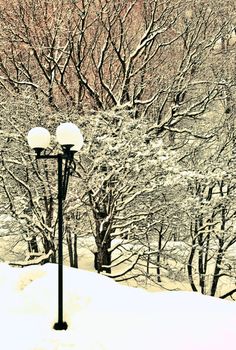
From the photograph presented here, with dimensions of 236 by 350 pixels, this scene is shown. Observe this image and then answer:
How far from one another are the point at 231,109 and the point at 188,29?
3621 millimetres

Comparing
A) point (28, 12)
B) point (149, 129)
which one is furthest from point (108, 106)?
point (28, 12)

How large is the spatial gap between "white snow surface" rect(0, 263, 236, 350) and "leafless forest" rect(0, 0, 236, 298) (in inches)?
181

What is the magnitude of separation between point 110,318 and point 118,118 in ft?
23.4

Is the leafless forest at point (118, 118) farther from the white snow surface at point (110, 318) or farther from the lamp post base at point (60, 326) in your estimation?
the lamp post base at point (60, 326)

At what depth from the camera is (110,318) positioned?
5977 mm

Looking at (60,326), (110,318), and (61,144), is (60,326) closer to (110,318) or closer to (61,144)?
(110,318)

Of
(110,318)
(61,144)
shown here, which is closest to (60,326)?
(110,318)

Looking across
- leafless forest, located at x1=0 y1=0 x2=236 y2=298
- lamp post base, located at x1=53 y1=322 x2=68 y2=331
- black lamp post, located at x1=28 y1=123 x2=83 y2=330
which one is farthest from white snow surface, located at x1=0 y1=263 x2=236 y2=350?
leafless forest, located at x1=0 y1=0 x2=236 y2=298

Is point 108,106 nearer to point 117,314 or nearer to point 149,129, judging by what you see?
point 149,129

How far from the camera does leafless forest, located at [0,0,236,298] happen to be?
39.3 feet

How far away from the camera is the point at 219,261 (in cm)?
1520

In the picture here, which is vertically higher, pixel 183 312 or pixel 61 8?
pixel 61 8

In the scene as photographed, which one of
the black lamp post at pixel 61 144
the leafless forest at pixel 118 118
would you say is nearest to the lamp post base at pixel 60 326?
the black lamp post at pixel 61 144

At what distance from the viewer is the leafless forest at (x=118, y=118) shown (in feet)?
39.3
